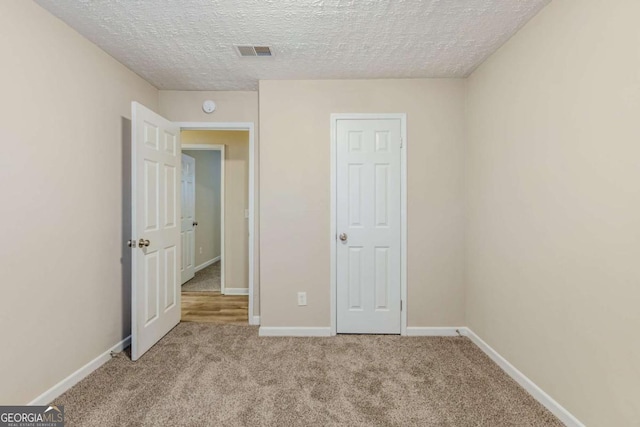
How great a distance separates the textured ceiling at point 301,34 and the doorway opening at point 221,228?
85cm

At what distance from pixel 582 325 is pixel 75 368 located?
308 centimetres

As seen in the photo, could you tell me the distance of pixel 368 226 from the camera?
2859mm

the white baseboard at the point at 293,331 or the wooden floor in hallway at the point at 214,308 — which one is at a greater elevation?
the white baseboard at the point at 293,331

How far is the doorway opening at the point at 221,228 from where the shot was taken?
11.7 ft

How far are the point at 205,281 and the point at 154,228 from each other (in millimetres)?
2573

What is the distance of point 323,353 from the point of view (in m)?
2.49

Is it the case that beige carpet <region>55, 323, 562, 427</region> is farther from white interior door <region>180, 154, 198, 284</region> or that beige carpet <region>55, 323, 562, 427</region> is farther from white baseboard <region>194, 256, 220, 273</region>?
white baseboard <region>194, 256, 220, 273</region>

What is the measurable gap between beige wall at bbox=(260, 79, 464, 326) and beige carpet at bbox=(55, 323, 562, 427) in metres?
0.38

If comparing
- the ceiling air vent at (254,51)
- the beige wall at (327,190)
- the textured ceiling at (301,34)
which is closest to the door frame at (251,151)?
the beige wall at (327,190)

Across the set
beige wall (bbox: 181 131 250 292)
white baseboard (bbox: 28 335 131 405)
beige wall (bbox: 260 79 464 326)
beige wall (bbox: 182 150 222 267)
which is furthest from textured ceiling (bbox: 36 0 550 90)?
beige wall (bbox: 182 150 222 267)

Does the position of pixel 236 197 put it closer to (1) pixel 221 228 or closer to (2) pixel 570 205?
(1) pixel 221 228

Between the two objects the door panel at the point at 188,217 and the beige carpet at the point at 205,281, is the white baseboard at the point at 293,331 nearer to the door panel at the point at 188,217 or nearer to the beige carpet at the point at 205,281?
the beige carpet at the point at 205,281

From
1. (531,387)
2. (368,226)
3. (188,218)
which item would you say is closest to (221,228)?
(188,218)

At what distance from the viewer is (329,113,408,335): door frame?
9.25 feet
